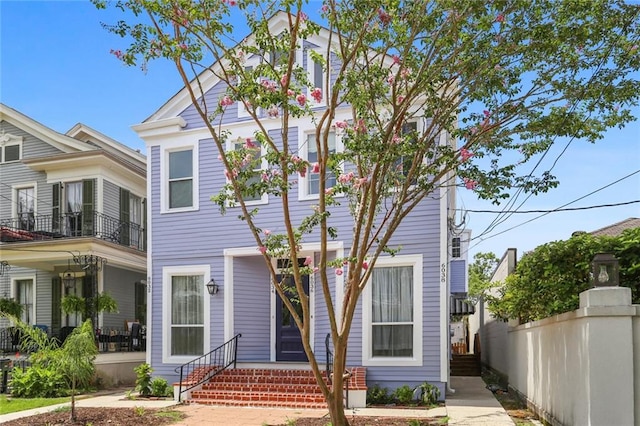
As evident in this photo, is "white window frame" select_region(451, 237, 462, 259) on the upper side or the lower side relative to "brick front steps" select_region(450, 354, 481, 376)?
upper

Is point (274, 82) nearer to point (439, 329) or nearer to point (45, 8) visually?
point (45, 8)

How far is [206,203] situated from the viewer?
45.8 feet

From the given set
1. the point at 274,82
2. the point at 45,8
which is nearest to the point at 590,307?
the point at 274,82

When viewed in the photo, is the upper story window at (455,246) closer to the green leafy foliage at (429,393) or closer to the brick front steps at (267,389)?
the green leafy foliage at (429,393)

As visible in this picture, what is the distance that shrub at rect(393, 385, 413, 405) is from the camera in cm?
1169

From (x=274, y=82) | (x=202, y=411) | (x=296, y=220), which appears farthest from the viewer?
(x=296, y=220)

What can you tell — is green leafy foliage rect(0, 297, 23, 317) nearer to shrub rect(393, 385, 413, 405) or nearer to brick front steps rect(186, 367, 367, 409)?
brick front steps rect(186, 367, 367, 409)

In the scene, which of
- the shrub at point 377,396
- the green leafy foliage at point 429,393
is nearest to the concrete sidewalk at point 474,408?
the green leafy foliage at point 429,393

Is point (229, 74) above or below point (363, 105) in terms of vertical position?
above

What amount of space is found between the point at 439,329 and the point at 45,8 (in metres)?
9.04

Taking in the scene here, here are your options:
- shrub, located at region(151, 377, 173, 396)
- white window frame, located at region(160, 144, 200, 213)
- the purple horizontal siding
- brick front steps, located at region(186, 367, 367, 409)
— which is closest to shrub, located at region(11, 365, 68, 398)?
shrub, located at region(151, 377, 173, 396)

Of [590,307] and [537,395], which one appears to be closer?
[590,307]

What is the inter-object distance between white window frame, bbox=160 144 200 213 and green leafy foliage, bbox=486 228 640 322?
725 cm

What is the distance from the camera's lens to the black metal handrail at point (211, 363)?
42.7 ft
